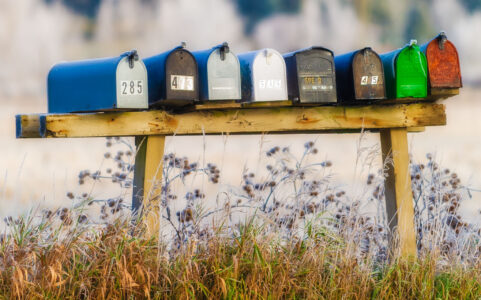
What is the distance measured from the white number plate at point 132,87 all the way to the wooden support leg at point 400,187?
178 cm

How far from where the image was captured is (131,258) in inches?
116

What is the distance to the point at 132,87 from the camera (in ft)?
11.1

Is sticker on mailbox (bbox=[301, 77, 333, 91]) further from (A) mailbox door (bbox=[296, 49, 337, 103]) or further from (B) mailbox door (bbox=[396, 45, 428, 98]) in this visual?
(B) mailbox door (bbox=[396, 45, 428, 98])

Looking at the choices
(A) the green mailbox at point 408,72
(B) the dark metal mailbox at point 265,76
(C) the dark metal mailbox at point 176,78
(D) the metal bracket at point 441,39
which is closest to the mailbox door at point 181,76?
(C) the dark metal mailbox at point 176,78

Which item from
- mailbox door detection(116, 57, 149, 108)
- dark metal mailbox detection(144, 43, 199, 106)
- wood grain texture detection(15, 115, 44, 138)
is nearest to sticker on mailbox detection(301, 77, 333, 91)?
dark metal mailbox detection(144, 43, 199, 106)

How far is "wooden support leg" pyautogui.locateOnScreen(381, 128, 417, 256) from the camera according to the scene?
13.4 ft

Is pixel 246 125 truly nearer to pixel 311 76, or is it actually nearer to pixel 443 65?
pixel 311 76

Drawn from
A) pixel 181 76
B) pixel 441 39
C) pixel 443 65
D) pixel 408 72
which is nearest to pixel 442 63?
pixel 443 65

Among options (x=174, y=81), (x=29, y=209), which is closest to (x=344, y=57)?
(x=174, y=81)

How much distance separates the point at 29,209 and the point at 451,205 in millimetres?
3156

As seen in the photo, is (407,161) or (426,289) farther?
(407,161)

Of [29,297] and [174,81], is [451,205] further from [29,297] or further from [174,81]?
[29,297]

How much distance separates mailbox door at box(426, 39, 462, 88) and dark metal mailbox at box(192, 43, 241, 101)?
1.34 metres

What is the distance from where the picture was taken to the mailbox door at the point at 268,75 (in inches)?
139
